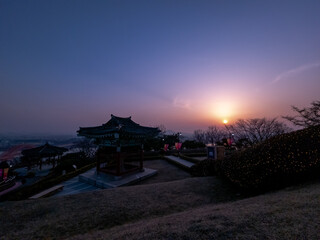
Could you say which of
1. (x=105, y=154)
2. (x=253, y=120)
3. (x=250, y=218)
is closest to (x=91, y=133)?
(x=105, y=154)

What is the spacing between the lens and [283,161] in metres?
4.87

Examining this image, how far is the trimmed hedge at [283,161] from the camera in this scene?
4703 millimetres

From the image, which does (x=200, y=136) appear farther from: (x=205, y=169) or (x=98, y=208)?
(x=98, y=208)

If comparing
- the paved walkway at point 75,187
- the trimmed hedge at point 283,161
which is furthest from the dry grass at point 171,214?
the paved walkway at point 75,187

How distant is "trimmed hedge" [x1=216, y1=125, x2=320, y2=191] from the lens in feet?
15.4

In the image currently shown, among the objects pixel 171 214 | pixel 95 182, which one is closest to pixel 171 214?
pixel 171 214

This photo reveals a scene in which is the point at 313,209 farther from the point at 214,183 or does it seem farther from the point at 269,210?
the point at 214,183

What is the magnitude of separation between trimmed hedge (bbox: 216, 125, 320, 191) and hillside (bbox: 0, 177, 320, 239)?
614mm

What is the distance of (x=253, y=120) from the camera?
28219 mm

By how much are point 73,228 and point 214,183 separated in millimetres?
5886

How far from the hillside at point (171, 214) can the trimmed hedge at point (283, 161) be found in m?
0.61

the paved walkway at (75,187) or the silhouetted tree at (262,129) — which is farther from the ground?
the silhouetted tree at (262,129)

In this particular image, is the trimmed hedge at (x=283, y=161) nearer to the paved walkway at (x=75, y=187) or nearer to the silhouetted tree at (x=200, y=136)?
the paved walkway at (x=75, y=187)

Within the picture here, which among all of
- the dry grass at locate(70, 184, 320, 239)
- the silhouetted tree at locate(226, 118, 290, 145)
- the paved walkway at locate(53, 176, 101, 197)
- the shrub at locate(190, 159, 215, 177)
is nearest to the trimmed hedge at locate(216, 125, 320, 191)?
the dry grass at locate(70, 184, 320, 239)
